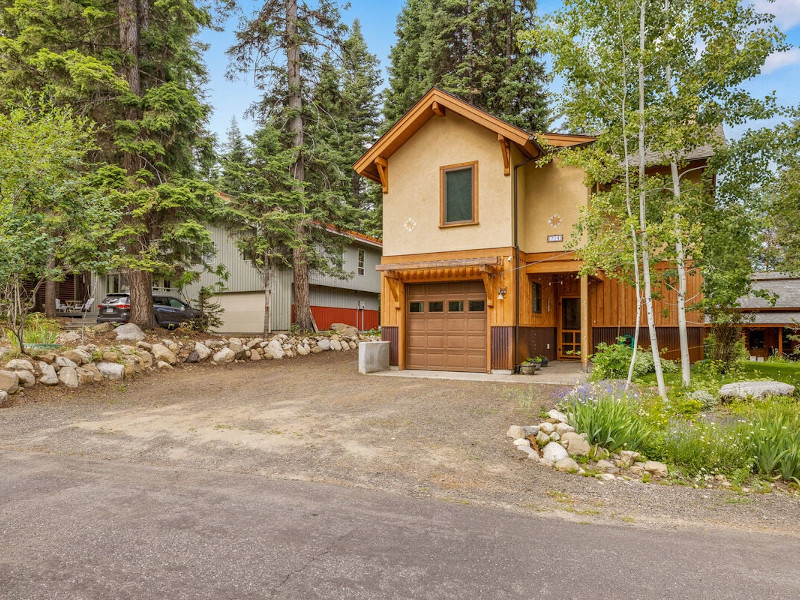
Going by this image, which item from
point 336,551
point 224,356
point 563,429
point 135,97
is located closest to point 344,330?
point 224,356

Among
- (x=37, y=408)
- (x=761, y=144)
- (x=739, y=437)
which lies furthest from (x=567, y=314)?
(x=37, y=408)

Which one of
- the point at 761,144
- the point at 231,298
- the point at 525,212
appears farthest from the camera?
the point at 231,298

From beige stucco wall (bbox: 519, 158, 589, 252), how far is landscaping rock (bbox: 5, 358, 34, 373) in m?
11.9

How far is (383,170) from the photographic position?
47.6 feet

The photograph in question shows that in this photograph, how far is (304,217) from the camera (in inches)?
657

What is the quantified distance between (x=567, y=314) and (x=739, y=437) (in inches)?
423

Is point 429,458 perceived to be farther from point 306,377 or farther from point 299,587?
point 306,377

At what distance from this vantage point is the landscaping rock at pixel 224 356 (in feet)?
47.1

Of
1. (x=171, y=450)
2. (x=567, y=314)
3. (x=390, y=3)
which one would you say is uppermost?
(x=390, y=3)

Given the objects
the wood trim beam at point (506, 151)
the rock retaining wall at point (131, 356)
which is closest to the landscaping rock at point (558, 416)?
the wood trim beam at point (506, 151)

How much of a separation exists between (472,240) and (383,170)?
3598mm

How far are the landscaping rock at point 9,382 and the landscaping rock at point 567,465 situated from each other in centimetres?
993

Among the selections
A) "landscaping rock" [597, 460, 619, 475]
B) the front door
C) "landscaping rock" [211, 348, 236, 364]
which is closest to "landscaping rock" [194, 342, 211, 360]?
"landscaping rock" [211, 348, 236, 364]

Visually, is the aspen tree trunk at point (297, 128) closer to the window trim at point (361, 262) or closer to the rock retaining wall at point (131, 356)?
the rock retaining wall at point (131, 356)
